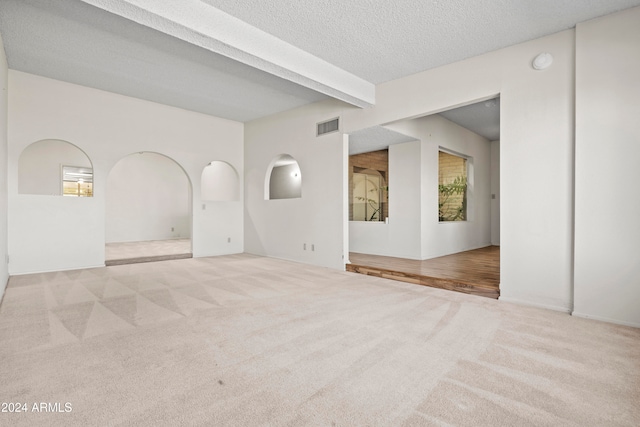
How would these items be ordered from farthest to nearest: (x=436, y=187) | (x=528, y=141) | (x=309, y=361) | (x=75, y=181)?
(x=75, y=181) → (x=436, y=187) → (x=528, y=141) → (x=309, y=361)

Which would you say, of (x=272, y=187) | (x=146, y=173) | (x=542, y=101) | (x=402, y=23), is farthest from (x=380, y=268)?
(x=146, y=173)

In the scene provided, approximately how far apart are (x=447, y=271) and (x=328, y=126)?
3.08 m

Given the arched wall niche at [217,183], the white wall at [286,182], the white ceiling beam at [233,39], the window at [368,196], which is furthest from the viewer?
the white wall at [286,182]

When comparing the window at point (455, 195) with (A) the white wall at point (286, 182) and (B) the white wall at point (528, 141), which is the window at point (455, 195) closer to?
(B) the white wall at point (528, 141)

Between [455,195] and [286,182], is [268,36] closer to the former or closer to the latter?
[455,195]

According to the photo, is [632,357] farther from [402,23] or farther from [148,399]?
[402,23]

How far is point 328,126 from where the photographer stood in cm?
561

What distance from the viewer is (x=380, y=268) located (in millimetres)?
4961

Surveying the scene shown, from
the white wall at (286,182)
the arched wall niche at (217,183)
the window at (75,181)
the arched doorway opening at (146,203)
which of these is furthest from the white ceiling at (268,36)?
the white wall at (286,182)

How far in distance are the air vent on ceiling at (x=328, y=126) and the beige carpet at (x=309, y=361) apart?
3015 mm

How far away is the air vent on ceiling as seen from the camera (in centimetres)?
546

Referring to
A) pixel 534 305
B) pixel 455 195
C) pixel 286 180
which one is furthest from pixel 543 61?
pixel 286 180

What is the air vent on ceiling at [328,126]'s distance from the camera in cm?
546

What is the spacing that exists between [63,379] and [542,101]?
4.63 metres
